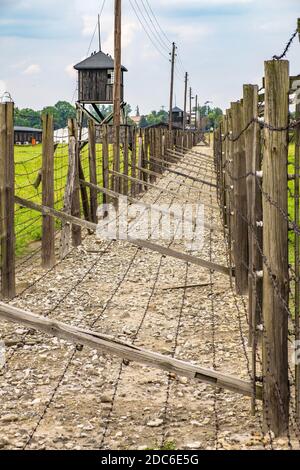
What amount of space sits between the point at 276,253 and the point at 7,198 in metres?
5.25

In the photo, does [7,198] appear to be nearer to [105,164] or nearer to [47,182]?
[47,182]

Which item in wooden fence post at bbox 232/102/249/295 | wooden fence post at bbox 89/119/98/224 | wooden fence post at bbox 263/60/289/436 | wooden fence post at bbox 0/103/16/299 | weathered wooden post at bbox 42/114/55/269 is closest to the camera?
wooden fence post at bbox 263/60/289/436

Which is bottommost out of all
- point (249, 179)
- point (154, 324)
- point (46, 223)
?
point (154, 324)

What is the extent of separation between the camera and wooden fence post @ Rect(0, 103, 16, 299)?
9.48 m

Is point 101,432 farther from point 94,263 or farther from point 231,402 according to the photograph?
point 94,263

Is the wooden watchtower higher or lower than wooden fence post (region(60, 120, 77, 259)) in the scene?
higher

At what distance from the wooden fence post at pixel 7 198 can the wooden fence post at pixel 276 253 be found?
5.06 m

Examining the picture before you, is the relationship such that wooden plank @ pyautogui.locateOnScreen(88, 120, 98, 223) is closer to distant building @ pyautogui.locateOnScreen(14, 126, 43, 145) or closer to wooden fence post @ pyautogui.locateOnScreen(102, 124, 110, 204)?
wooden fence post @ pyautogui.locateOnScreen(102, 124, 110, 204)

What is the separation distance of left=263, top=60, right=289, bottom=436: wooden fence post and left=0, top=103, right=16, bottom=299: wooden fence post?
16.6 feet

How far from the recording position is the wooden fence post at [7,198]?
31.1ft

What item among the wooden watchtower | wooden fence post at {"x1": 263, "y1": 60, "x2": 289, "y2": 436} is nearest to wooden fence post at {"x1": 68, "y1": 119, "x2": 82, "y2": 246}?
wooden fence post at {"x1": 263, "y1": 60, "x2": 289, "y2": 436}
